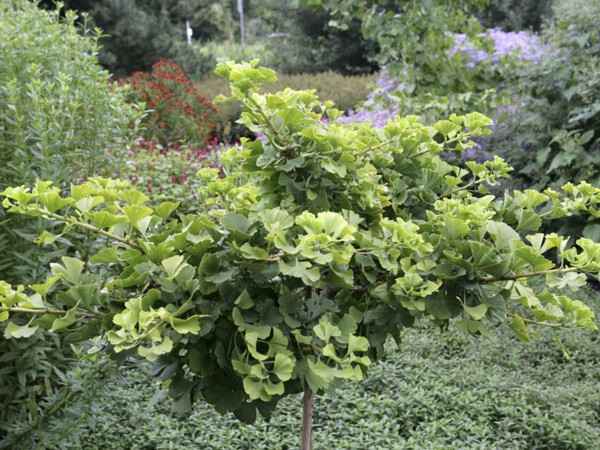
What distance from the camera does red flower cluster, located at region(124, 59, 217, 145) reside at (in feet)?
27.3

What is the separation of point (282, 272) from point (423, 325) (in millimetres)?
3334

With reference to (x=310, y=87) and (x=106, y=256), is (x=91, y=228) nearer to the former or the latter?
(x=106, y=256)

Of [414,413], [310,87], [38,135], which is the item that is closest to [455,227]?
[414,413]

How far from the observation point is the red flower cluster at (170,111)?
328 inches

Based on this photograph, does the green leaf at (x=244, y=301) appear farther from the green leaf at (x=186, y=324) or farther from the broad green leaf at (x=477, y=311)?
the broad green leaf at (x=477, y=311)

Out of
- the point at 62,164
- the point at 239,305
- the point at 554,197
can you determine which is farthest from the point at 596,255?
the point at 62,164

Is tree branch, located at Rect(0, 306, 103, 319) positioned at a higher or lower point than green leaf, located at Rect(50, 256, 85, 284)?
lower

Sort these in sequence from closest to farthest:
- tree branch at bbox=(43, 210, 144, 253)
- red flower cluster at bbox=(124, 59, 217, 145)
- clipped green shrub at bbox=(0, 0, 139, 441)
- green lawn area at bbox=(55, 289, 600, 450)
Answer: tree branch at bbox=(43, 210, 144, 253)
clipped green shrub at bbox=(0, 0, 139, 441)
green lawn area at bbox=(55, 289, 600, 450)
red flower cluster at bbox=(124, 59, 217, 145)

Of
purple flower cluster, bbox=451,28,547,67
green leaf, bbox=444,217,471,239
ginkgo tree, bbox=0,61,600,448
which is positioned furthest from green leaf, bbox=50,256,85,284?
purple flower cluster, bbox=451,28,547,67

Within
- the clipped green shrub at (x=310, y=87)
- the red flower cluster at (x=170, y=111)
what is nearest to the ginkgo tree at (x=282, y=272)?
the red flower cluster at (x=170, y=111)

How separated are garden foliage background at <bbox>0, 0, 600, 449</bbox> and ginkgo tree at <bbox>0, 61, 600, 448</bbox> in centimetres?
46

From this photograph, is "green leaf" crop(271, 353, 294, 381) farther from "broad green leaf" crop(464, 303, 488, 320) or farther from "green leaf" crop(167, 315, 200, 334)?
"broad green leaf" crop(464, 303, 488, 320)

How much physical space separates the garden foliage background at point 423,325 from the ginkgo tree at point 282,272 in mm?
460

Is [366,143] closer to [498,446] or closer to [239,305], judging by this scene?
[239,305]
